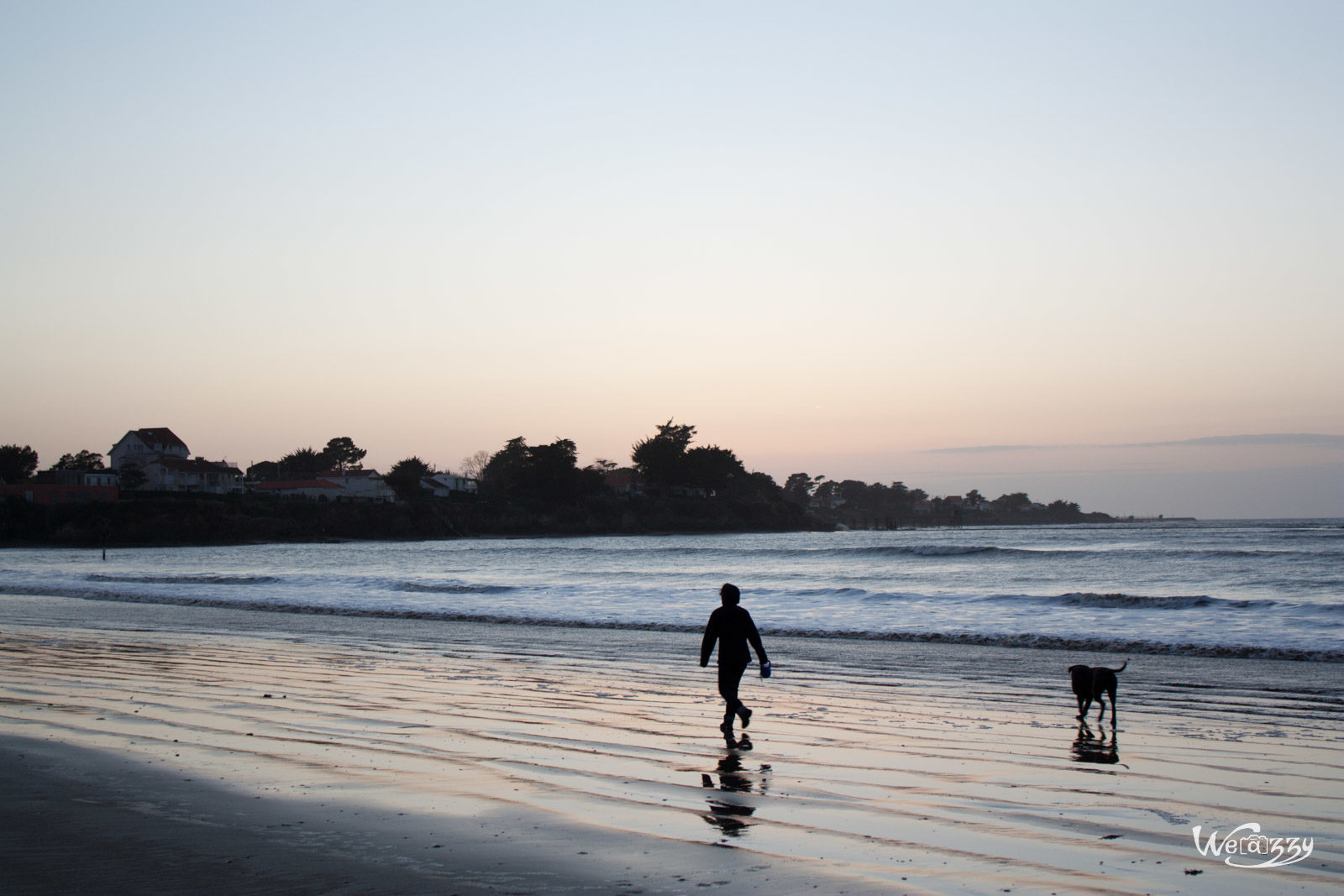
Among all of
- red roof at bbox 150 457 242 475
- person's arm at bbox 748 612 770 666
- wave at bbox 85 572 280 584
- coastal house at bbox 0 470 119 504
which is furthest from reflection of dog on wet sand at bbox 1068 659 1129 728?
red roof at bbox 150 457 242 475

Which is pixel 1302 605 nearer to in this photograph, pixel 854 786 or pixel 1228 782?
pixel 1228 782

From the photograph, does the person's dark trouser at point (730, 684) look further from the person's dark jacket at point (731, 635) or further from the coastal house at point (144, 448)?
the coastal house at point (144, 448)

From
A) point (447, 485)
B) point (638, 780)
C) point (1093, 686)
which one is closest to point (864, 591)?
point (1093, 686)

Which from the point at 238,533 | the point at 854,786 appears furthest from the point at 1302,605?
the point at 238,533

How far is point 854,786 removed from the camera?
6.63 meters

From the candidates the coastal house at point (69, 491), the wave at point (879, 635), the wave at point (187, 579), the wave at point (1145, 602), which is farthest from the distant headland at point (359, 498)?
the wave at point (1145, 602)

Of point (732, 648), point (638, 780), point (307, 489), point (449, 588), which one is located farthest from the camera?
point (307, 489)

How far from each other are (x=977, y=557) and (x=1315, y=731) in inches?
1547

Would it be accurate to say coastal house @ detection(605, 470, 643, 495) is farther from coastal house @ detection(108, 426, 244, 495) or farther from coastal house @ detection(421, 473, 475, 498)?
coastal house @ detection(108, 426, 244, 495)

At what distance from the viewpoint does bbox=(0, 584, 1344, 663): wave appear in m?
15.8

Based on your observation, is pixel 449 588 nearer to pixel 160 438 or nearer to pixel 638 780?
pixel 638 780

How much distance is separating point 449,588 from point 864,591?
14.5 m

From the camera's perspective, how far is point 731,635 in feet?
30.9

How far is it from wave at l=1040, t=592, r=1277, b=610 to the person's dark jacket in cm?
1720
